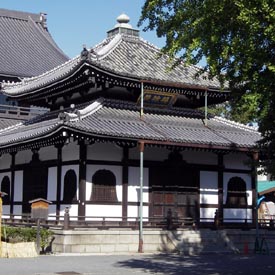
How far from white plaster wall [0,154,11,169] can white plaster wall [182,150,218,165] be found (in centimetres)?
1052

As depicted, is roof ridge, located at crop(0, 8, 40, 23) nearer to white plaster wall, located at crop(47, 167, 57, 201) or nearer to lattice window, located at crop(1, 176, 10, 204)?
lattice window, located at crop(1, 176, 10, 204)

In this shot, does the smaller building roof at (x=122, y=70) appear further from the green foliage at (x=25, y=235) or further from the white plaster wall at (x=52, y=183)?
the green foliage at (x=25, y=235)

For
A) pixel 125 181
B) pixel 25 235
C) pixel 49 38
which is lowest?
pixel 25 235

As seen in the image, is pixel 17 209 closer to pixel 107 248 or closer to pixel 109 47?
pixel 107 248

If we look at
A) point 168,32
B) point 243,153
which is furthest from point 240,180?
point 168,32

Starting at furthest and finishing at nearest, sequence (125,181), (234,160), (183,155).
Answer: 1. (234,160)
2. (183,155)
3. (125,181)

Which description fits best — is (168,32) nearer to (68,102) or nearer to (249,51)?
(249,51)

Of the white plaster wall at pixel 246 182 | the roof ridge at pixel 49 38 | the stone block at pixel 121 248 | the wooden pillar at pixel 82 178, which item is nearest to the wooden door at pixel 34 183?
the wooden pillar at pixel 82 178

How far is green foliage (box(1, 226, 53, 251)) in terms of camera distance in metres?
23.3

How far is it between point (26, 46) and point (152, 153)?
26.9 meters

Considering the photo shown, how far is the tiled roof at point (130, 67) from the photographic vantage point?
27.8m

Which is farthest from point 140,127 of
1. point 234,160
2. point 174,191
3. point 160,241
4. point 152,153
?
point 234,160

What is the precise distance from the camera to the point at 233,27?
42.9 feet

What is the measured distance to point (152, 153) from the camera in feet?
93.4
